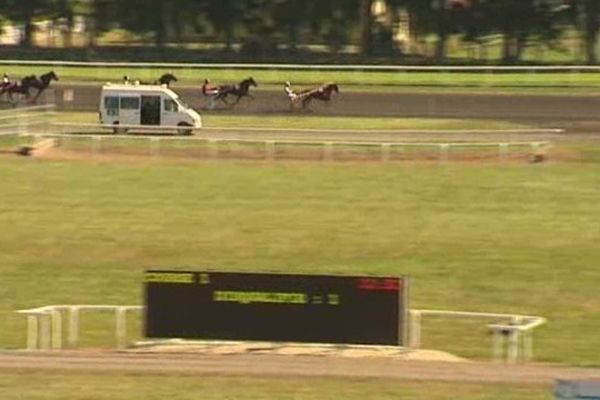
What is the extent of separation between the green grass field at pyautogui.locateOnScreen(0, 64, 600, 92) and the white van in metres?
8.00

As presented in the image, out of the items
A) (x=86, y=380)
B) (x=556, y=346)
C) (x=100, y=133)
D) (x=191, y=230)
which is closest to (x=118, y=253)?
(x=191, y=230)

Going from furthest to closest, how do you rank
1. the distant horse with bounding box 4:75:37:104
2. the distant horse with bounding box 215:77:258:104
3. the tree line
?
the tree line < the distant horse with bounding box 4:75:37:104 < the distant horse with bounding box 215:77:258:104

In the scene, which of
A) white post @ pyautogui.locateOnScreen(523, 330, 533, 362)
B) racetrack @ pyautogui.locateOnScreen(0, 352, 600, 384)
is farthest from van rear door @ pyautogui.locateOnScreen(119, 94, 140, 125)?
racetrack @ pyautogui.locateOnScreen(0, 352, 600, 384)

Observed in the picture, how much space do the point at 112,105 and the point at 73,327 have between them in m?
25.3

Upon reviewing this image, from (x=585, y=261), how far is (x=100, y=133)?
19.1m

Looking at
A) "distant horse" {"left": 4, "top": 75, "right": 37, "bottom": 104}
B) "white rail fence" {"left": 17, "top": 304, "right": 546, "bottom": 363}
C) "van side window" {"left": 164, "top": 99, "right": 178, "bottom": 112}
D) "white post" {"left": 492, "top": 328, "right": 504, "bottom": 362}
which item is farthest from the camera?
"distant horse" {"left": 4, "top": 75, "right": 37, "bottom": 104}

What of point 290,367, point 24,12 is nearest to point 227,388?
point 290,367

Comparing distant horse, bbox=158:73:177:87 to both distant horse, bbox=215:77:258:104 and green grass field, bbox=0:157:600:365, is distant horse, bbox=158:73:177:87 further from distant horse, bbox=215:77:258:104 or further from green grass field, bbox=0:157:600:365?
green grass field, bbox=0:157:600:365

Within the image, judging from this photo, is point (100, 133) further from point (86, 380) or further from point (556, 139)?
point (86, 380)

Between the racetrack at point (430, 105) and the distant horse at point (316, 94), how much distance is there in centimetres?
31

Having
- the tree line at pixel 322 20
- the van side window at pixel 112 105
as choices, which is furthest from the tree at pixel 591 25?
the van side window at pixel 112 105

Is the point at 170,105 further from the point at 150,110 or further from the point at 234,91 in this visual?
the point at 234,91

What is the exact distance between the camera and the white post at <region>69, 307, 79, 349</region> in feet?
60.2

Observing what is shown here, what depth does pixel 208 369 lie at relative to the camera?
15594mm
